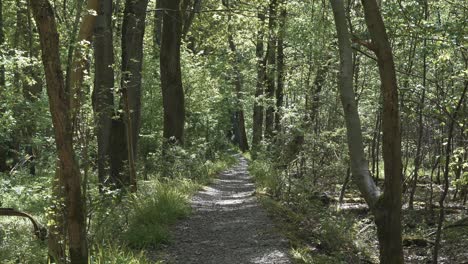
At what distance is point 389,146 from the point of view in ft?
20.3

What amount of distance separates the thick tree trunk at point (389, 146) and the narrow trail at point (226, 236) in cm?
147

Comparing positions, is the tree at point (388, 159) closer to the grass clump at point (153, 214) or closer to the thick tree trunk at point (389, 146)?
the thick tree trunk at point (389, 146)

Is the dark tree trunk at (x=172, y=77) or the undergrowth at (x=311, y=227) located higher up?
the dark tree trunk at (x=172, y=77)

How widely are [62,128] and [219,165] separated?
17123 millimetres

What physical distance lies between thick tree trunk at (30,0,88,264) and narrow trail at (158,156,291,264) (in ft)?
7.88

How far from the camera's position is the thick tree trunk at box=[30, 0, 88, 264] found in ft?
14.4

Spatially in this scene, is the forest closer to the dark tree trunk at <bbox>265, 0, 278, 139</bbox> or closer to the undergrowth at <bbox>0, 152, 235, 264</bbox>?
the undergrowth at <bbox>0, 152, 235, 264</bbox>

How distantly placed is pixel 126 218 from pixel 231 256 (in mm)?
2016

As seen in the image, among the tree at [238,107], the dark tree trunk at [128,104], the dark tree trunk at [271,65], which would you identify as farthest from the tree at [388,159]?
the tree at [238,107]

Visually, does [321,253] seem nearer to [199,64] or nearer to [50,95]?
[50,95]

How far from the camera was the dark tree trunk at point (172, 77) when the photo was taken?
14922 millimetres

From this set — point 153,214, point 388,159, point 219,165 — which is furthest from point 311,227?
point 219,165

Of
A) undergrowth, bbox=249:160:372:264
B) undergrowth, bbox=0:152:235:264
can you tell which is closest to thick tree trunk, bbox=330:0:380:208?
undergrowth, bbox=249:160:372:264

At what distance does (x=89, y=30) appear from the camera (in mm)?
6910
